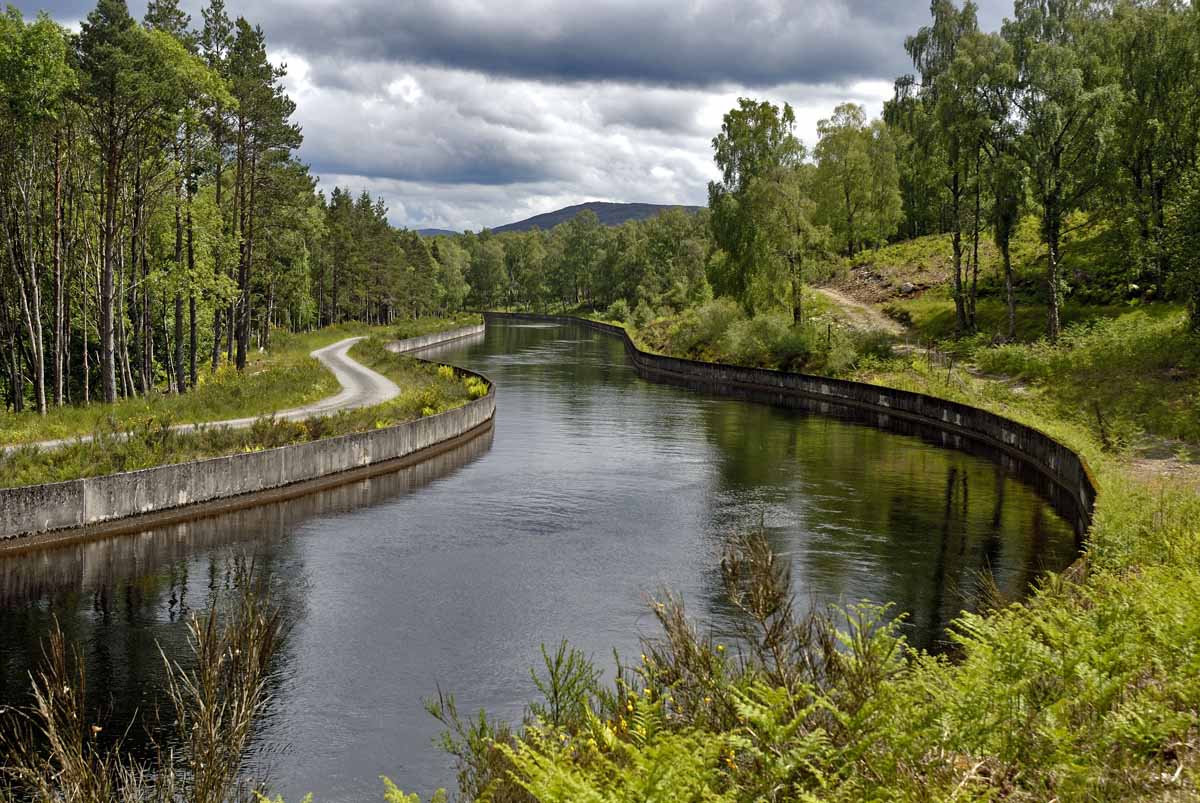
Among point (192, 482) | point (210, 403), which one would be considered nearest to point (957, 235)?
point (210, 403)

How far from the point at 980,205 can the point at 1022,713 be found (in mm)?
61325

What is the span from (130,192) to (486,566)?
123 feet

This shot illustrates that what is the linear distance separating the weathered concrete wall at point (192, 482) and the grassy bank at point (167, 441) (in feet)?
4.07

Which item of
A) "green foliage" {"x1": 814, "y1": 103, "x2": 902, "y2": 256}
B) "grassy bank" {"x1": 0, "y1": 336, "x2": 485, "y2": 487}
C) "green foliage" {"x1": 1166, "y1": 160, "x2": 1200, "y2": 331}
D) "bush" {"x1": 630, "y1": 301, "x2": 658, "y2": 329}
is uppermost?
"green foliage" {"x1": 814, "y1": 103, "x2": 902, "y2": 256}

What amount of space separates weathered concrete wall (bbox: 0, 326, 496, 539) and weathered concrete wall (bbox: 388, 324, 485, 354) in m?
50.2

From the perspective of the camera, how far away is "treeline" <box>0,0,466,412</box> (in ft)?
121

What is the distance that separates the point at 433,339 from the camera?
112812mm

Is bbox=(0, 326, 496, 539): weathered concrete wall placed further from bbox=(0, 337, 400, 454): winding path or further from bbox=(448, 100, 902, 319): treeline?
bbox=(448, 100, 902, 319): treeline

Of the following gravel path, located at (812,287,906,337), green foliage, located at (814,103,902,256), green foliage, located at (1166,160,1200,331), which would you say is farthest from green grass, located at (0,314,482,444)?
green foliage, located at (814,103,902,256)

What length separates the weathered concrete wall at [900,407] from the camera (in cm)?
3192

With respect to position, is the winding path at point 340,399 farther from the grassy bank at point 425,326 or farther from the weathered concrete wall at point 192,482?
the grassy bank at point 425,326

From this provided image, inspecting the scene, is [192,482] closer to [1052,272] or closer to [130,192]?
[130,192]

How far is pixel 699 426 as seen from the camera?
4969 centimetres

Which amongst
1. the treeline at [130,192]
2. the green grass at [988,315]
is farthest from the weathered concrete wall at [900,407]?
the treeline at [130,192]
